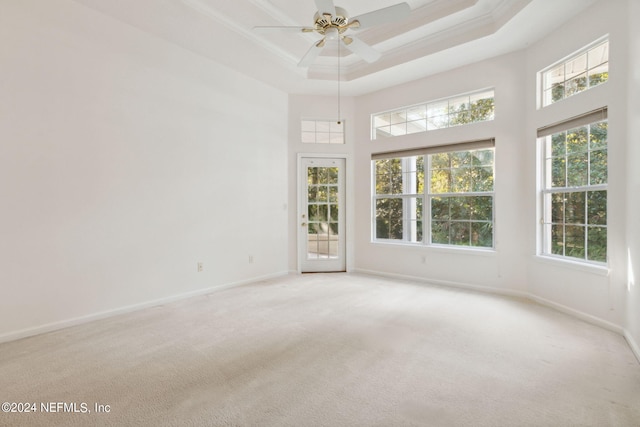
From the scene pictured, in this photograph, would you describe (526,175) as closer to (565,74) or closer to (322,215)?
(565,74)

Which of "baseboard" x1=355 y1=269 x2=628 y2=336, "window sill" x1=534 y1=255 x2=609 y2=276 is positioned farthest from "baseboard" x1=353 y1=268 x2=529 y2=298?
"window sill" x1=534 y1=255 x2=609 y2=276

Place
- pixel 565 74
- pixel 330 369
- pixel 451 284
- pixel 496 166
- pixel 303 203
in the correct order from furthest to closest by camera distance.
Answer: pixel 303 203 → pixel 451 284 → pixel 496 166 → pixel 565 74 → pixel 330 369

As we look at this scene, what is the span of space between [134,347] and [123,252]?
1.23 m

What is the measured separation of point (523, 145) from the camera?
4031 mm

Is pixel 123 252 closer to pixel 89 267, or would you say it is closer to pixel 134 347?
pixel 89 267

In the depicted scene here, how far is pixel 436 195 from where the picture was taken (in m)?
4.81

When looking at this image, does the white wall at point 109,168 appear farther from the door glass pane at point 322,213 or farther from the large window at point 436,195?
the large window at point 436,195

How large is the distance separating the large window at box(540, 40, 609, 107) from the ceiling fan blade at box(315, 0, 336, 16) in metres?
2.69

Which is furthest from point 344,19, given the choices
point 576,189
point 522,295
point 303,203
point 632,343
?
point 522,295

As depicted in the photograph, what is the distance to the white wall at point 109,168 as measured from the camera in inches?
109

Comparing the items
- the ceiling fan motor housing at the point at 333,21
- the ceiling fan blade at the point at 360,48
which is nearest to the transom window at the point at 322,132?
the ceiling fan blade at the point at 360,48

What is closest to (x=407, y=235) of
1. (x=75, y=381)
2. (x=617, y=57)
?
(x=617, y=57)

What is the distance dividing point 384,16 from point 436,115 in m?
2.49

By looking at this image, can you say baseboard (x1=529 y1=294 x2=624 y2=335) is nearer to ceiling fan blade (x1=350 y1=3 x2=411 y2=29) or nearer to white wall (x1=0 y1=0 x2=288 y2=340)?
ceiling fan blade (x1=350 y1=3 x2=411 y2=29)
